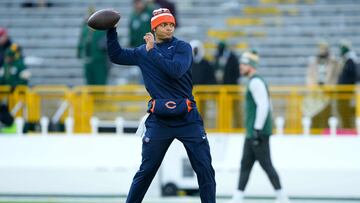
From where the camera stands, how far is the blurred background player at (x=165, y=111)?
9.99 m

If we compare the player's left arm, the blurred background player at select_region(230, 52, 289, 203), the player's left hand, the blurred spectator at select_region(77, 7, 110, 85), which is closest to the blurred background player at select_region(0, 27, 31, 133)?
the blurred spectator at select_region(77, 7, 110, 85)

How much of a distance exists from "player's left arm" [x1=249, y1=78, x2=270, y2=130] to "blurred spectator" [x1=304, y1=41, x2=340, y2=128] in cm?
326

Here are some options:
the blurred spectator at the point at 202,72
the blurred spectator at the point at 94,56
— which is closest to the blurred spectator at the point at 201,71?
the blurred spectator at the point at 202,72

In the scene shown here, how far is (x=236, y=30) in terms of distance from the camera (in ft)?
75.5

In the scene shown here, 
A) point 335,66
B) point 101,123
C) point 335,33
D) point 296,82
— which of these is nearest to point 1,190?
point 101,123

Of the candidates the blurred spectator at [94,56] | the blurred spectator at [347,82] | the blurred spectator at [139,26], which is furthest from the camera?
the blurred spectator at [94,56]

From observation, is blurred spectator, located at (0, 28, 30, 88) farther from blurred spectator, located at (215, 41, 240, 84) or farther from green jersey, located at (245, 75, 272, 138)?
green jersey, located at (245, 75, 272, 138)

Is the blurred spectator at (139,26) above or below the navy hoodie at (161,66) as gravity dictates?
below

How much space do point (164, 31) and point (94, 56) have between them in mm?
9645

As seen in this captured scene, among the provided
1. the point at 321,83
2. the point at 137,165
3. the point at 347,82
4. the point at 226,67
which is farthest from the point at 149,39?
the point at 226,67

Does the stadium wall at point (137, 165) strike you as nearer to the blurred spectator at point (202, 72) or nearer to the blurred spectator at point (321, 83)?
the blurred spectator at point (321, 83)

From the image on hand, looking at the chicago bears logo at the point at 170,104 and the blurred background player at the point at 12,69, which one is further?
the blurred background player at the point at 12,69

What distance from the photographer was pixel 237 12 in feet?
76.7

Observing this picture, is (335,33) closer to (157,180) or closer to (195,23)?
(195,23)
